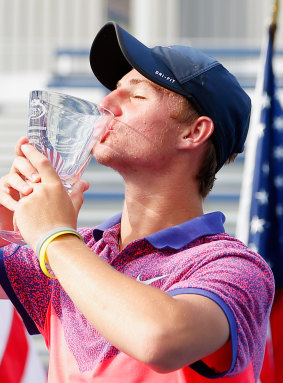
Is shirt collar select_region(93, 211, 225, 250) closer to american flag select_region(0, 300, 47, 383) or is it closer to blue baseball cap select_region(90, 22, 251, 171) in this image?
blue baseball cap select_region(90, 22, 251, 171)

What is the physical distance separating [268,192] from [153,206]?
1.23m

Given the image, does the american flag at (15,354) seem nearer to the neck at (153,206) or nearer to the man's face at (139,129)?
the neck at (153,206)

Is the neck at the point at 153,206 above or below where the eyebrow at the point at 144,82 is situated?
below

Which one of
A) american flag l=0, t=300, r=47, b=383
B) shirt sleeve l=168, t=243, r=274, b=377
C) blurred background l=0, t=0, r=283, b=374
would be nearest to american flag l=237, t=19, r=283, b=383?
american flag l=0, t=300, r=47, b=383

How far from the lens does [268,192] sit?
2473 millimetres

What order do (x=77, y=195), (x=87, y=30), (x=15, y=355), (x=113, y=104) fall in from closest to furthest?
(x=77, y=195) < (x=113, y=104) < (x=15, y=355) < (x=87, y=30)

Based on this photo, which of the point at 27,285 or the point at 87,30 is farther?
the point at 87,30

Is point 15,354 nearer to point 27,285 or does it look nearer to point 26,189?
point 27,285

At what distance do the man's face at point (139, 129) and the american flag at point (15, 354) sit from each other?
79 cm

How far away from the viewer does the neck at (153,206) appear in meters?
1.30

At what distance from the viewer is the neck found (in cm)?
130

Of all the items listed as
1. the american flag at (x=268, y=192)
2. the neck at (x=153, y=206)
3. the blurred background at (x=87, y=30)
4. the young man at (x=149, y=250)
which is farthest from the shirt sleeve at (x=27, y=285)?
the blurred background at (x=87, y=30)

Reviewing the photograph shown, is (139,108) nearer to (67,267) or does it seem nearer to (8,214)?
(8,214)

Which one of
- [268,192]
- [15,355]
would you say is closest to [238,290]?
[15,355]
